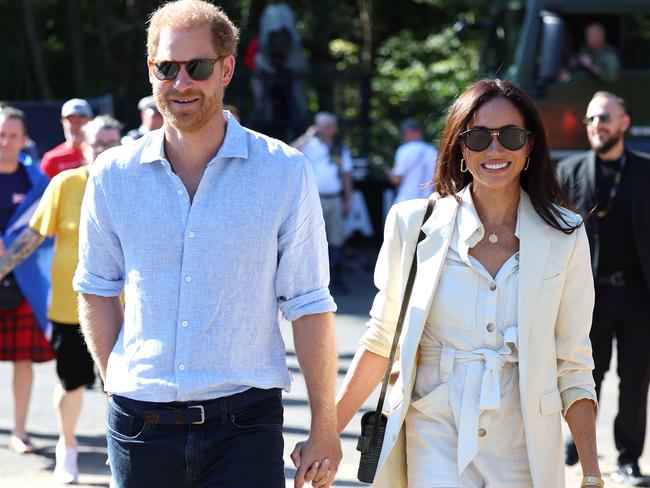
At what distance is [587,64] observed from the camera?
14430mm

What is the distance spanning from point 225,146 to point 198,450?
0.85m

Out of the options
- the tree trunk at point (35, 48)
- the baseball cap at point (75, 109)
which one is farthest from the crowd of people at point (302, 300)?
the tree trunk at point (35, 48)

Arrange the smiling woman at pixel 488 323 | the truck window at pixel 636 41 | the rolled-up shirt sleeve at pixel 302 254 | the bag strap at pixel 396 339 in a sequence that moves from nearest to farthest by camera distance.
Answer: the rolled-up shirt sleeve at pixel 302 254, the smiling woman at pixel 488 323, the bag strap at pixel 396 339, the truck window at pixel 636 41

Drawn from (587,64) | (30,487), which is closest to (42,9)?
(587,64)

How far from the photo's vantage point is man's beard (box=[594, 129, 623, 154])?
700 cm

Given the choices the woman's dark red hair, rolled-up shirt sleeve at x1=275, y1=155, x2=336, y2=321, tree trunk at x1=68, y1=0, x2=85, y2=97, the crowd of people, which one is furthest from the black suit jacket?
tree trunk at x1=68, y1=0, x2=85, y2=97

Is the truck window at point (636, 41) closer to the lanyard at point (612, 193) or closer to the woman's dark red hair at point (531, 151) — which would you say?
the lanyard at point (612, 193)

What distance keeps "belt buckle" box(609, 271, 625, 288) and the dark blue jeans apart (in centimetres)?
381

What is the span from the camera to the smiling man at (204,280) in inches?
140

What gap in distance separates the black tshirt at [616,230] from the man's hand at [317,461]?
3.74 meters

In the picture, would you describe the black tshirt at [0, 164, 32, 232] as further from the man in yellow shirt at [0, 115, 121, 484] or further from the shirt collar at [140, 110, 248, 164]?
the shirt collar at [140, 110, 248, 164]

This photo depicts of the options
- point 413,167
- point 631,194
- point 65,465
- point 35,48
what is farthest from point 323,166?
point 35,48

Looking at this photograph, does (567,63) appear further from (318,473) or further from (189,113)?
(318,473)

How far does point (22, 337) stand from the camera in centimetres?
780
